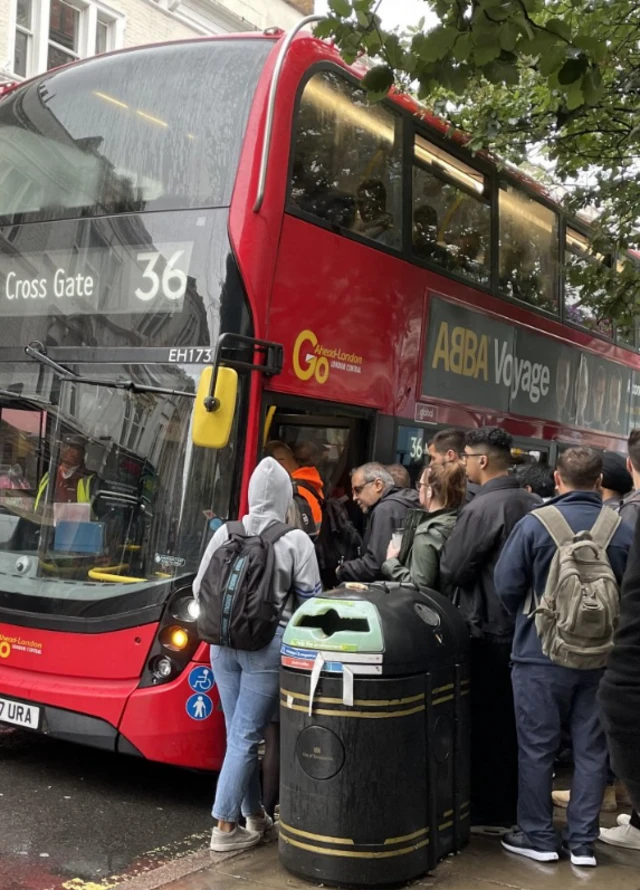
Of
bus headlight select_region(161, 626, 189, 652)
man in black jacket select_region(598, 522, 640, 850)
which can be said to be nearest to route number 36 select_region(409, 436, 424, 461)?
bus headlight select_region(161, 626, 189, 652)

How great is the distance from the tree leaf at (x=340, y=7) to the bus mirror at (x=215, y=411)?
1880mm

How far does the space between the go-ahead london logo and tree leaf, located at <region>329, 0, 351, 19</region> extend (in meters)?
1.91

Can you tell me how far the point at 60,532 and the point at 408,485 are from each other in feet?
7.65

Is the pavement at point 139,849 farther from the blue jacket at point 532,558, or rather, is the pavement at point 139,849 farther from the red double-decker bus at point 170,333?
the blue jacket at point 532,558

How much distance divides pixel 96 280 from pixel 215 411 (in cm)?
140

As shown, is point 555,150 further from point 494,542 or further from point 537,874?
point 537,874

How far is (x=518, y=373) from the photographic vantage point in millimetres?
9344

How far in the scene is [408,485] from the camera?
23.7 feet

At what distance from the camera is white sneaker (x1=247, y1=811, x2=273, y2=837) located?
5.29 metres

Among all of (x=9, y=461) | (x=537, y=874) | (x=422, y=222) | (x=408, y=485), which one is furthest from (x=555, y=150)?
(x=537, y=874)

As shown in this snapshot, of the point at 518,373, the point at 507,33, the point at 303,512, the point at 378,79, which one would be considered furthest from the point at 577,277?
the point at 507,33

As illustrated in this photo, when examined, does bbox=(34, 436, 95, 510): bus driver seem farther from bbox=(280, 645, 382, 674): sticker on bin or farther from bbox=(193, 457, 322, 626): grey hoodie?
bbox=(280, 645, 382, 674): sticker on bin

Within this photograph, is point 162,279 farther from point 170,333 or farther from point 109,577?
point 109,577

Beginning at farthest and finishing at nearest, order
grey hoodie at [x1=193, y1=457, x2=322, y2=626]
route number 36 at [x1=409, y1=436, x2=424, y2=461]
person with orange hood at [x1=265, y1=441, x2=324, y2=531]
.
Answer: route number 36 at [x1=409, y1=436, x2=424, y2=461], person with orange hood at [x1=265, y1=441, x2=324, y2=531], grey hoodie at [x1=193, y1=457, x2=322, y2=626]
